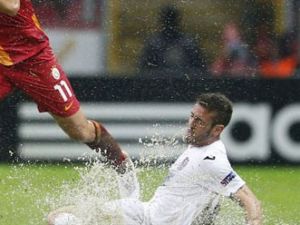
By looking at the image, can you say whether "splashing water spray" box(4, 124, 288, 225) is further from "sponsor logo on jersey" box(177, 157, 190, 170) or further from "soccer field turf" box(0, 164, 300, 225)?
"sponsor logo on jersey" box(177, 157, 190, 170)

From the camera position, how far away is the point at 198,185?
7.50 meters

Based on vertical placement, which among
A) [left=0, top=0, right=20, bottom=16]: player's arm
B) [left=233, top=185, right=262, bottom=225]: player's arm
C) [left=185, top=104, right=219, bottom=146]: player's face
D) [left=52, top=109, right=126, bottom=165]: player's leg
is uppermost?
[left=0, top=0, right=20, bottom=16]: player's arm

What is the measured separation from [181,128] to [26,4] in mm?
5004

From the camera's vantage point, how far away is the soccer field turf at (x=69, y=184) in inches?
388

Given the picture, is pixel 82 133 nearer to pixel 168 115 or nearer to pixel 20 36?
pixel 20 36

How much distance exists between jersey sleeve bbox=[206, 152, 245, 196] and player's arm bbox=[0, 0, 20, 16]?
1507mm

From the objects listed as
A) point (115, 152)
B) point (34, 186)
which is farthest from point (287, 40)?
point (115, 152)

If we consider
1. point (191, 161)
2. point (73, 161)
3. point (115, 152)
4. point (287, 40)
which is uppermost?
point (191, 161)

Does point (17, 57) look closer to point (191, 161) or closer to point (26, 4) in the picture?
point (26, 4)

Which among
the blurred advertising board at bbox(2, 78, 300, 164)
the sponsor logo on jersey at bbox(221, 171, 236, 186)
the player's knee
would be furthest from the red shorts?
the blurred advertising board at bbox(2, 78, 300, 164)

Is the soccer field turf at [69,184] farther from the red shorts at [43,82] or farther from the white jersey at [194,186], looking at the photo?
the red shorts at [43,82]

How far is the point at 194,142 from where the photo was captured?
25.0 feet

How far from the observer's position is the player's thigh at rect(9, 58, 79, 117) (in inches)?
325

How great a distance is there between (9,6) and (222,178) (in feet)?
5.47
